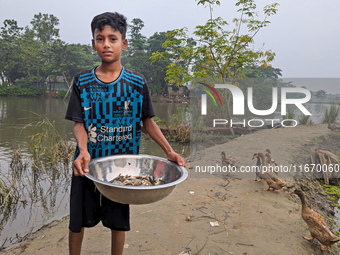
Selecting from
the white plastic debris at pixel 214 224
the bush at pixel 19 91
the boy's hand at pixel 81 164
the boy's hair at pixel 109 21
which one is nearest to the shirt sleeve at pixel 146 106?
the boy's hair at pixel 109 21

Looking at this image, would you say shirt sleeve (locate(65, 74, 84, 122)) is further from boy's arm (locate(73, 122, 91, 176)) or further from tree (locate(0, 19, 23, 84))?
tree (locate(0, 19, 23, 84))

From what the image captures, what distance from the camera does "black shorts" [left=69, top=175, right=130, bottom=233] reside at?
1.65 meters

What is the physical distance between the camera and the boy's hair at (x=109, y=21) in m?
1.57

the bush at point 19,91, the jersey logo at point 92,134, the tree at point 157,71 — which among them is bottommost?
the jersey logo at point 92,134

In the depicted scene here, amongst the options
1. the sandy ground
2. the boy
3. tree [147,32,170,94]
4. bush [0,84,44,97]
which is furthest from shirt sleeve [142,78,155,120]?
bush [0,84,44,97]

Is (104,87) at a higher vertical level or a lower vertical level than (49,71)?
lower

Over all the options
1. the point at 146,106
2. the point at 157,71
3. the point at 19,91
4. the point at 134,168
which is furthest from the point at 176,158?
the point at 19,91

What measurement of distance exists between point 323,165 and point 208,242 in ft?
13.3

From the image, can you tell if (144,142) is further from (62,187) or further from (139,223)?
(139,223)

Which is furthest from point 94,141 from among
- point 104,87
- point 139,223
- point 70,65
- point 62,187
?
point 70,65

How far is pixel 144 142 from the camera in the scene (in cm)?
863

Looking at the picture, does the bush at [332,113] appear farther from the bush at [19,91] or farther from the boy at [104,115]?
the bush at [19,91]

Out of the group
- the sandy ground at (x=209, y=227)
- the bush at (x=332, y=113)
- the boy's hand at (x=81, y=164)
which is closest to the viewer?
the boy's hand at (x=81, y=164)

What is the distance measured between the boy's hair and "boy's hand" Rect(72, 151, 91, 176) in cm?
78
